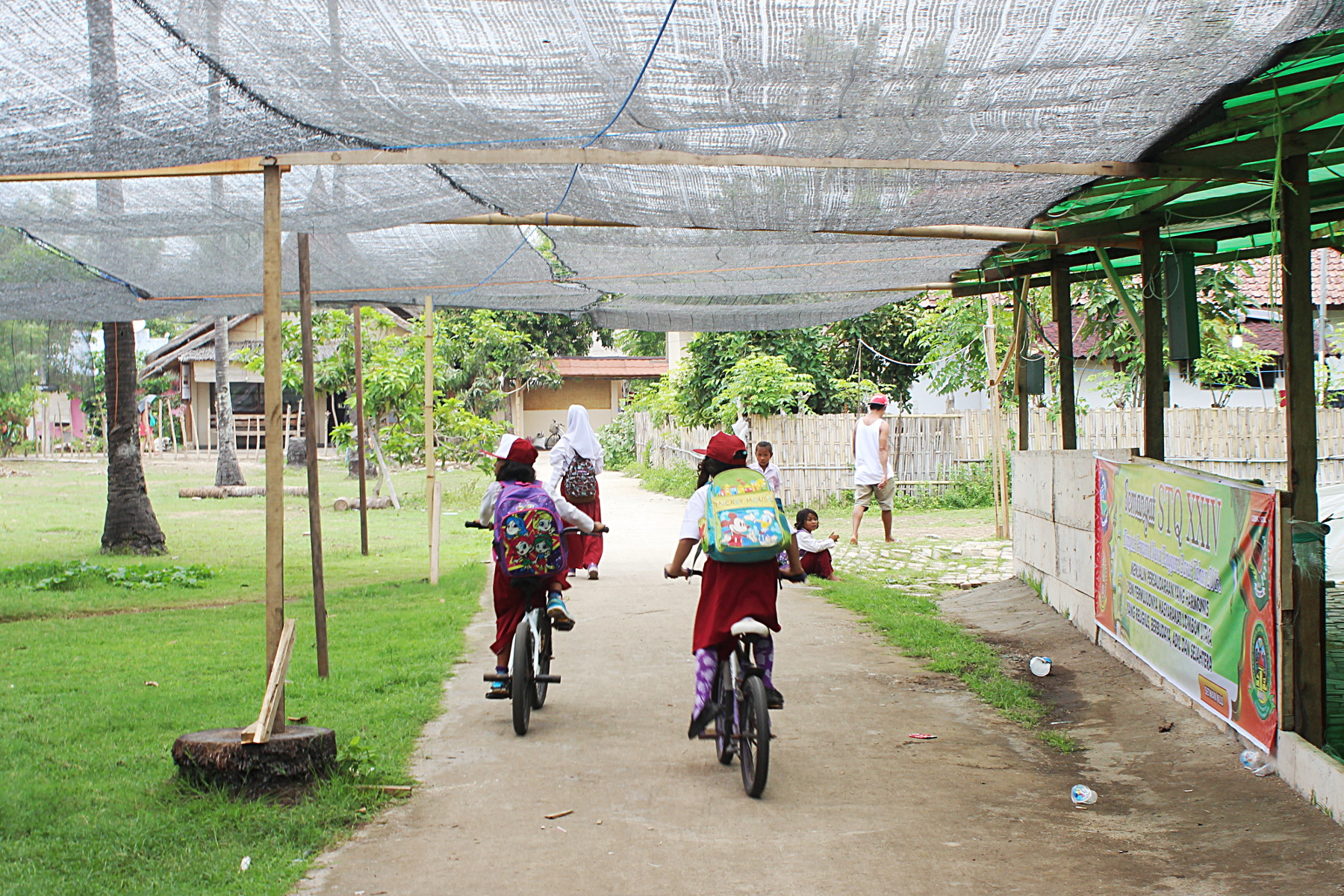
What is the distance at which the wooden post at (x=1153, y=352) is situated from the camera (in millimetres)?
7559

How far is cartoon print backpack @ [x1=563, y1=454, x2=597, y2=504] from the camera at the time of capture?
34.7 ft

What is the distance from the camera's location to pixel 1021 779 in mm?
5297

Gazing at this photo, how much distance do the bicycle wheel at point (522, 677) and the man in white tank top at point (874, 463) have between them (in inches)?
346

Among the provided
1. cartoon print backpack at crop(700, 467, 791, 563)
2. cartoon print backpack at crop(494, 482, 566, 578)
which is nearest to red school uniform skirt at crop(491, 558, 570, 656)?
cartoon print backpack at crop(494, 482, 566, 578)

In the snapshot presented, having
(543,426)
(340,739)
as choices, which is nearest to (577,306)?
(340,739)

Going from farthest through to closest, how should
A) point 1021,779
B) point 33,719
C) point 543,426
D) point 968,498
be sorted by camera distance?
point 543,426 → point 968,498 → point 33,719 → point 1021,779

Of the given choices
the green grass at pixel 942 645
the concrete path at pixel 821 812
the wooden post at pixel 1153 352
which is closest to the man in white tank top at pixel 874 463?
the green grass at pixel 942 645

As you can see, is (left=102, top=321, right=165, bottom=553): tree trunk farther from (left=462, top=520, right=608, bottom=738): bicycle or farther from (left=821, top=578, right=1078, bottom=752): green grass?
(left=462, top=520, right=608, bottom=738): bicycle

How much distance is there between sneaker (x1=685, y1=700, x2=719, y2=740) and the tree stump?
163 cm

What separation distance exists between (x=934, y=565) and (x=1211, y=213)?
5.53m

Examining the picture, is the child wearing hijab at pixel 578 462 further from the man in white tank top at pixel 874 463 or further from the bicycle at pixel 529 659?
the man in white tank top at pixel 874 463

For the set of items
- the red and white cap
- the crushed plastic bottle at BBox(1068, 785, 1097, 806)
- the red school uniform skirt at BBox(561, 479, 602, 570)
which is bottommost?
the crushed plastic bottle at BBox(1068, 785, 1097, 806)

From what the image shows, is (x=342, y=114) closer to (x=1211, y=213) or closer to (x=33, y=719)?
(x=33, y=719)

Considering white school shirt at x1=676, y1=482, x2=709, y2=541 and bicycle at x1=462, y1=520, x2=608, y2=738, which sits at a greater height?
white school shirt at x1=676, y1=482, x2=709, y2=541
